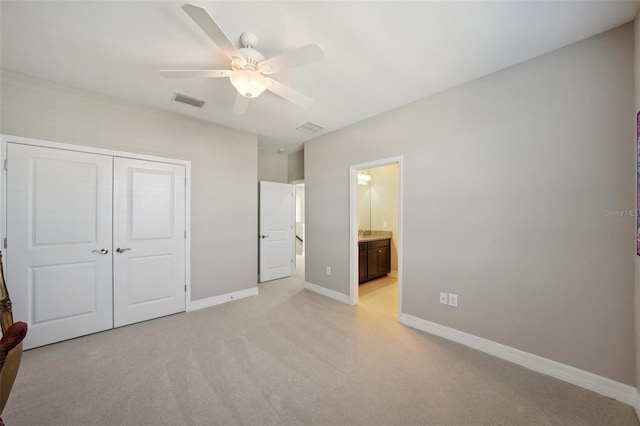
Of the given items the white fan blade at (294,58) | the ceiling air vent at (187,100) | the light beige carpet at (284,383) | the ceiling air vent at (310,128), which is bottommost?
the light beige carpet at (284,383)

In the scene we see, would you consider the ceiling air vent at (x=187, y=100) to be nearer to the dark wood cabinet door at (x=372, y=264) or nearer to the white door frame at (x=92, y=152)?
the white door frame at (x=92, y=152)

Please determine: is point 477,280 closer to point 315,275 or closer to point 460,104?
point 460,104

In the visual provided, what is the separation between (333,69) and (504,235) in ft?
7.38

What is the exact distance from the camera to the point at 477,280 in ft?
7.94

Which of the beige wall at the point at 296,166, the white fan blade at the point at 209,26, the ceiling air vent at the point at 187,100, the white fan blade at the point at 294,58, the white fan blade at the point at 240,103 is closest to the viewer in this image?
the white fan blade at the point at 209,26

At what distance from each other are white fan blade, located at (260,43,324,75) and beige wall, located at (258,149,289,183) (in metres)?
3.28

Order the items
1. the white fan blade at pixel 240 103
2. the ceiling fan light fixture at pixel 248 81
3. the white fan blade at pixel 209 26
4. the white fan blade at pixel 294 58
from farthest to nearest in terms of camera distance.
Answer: the white fan blade at pixel 240 103, the ceiling fan light fixture at pixel 248 81, the white fan blade at pixel 294 58, the white fan blade at pixel 209 26

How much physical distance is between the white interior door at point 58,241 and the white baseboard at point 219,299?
90 cm

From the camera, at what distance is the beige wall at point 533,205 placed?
70.2 inches

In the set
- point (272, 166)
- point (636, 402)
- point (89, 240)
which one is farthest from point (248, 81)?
point (636, 402)

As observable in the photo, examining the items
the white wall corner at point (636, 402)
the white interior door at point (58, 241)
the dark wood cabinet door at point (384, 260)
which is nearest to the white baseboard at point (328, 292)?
the dark wood cabinet door at point (384, 260)

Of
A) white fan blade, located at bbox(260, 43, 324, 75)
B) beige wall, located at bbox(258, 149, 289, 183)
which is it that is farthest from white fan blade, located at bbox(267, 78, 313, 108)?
beige wall, located at bbox(258, 149, 289, 183)

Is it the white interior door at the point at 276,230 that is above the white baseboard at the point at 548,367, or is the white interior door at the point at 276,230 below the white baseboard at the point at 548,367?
above

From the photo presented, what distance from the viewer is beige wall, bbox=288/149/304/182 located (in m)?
5.23
